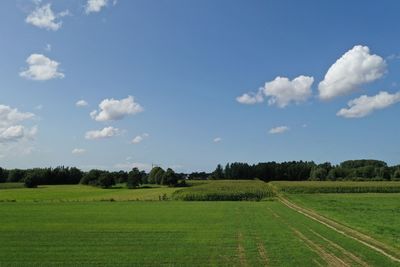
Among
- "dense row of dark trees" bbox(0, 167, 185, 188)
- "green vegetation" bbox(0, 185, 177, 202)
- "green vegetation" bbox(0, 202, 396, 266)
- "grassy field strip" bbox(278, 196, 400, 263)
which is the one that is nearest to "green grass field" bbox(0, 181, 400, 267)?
"green vegetation" bbox(0, 202, 396, 266)

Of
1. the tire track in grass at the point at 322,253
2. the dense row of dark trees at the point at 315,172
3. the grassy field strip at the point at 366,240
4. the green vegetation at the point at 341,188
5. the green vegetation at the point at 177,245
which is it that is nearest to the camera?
the tire track in grass at the point at 322,253

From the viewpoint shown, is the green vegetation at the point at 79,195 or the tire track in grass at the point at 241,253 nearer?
the tire track in grass at the point at 241,253

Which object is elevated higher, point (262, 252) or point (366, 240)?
point (366, 240)

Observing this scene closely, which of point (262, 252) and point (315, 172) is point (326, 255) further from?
point (315, 172)

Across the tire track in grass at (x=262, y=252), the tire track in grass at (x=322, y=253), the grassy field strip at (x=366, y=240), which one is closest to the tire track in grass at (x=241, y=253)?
the tire track in grass at (x=262, y=252)

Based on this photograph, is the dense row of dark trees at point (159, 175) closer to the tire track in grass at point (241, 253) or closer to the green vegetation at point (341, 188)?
the green vegetation at point (341, 188)

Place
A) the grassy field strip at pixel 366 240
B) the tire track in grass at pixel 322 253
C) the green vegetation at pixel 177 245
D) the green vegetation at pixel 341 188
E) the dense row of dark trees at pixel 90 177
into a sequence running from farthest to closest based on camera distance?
1. the dense row of dark trees at pixel 90 177
2. the green vegetation at pixel 341 188
3. the grassy field strip at pixel 366 240
4. the green vegetation at pixel 177 245
5. the tire track in grass at pixel 322 253

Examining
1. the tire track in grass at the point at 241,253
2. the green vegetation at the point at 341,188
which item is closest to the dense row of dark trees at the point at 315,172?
the green vegetation at the point at 341,188

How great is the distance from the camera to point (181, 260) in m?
19.1

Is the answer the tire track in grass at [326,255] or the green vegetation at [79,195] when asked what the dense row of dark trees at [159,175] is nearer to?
the green vegetation at [79,195]

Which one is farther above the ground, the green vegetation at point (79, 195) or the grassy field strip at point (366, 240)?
the green vegetation at point (79, 195)

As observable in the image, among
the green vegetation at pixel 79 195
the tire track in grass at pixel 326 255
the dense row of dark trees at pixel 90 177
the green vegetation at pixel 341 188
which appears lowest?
the tire track in grass at pixel 326 255

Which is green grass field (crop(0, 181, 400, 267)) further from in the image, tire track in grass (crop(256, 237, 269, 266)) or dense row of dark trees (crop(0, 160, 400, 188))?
dense row of dark trees (crop(0, 160, 400, 188))

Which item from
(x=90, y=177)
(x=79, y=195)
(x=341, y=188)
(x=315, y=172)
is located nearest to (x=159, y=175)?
(x=90, y=177)
